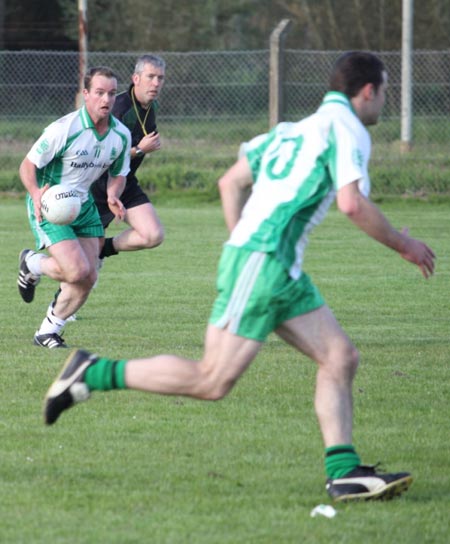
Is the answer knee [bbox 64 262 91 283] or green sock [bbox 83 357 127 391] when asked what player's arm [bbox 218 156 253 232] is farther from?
knee [bbox 64 262 91 283]

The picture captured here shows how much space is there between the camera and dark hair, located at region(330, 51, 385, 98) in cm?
538

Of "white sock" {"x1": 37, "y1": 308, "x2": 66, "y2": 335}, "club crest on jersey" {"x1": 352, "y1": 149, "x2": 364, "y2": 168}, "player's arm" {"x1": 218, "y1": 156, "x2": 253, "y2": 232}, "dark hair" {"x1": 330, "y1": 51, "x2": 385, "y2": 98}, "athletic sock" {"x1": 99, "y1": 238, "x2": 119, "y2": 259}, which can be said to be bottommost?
"white sock" {"x1": 37, "y1": 308, "x2": 66, "y2": 335}

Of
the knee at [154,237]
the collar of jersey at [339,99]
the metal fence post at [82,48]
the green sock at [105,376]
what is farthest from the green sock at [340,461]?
the metal fence post at [82,48]

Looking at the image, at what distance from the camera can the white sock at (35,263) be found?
985cm

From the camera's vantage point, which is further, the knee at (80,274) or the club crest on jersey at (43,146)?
the knee at (80,274)

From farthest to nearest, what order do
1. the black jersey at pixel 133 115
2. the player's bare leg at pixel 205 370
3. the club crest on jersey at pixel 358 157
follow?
1. the black jersey at pixel 133 115
2. the player's bare leg at pixel 205 370
3. the club crest on jersey at pixel 358 157

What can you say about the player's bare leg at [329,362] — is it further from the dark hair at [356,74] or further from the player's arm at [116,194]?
the player's arm at [116,194]

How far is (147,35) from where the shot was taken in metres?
39.5

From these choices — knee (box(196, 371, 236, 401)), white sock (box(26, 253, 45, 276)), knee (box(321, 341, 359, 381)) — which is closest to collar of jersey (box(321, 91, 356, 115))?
knee (box(321, 341, 359, 381))

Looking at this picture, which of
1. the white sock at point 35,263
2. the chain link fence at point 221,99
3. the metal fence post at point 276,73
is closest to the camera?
the white sock at point 35,263

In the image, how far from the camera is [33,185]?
29.2 feet

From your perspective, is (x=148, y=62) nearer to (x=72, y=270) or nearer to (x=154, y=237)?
(x=154, y=237)

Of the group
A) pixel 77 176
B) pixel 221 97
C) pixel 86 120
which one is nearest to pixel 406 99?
pixel 221 97

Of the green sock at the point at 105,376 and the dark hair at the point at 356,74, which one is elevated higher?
the dark hair at the point at 356,74
